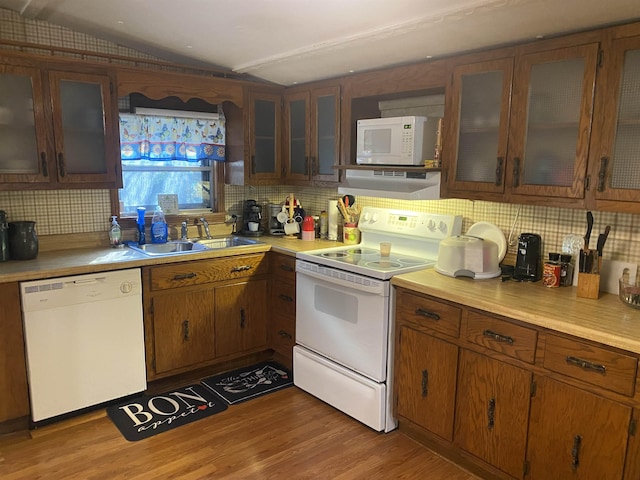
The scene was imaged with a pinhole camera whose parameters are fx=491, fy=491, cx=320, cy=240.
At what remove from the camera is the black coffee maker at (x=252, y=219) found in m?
3.92

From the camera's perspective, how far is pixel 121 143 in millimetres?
3385

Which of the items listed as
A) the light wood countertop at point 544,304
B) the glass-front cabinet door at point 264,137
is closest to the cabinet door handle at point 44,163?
the glass-front cabinet door at point 264,137

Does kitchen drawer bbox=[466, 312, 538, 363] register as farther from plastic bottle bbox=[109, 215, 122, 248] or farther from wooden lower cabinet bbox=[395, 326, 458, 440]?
plastic bottle bbox=[109, 215, 122, 248]

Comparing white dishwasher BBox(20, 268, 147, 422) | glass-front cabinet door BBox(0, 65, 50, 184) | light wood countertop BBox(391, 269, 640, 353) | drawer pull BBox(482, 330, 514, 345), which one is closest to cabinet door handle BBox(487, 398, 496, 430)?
drawer pull BBox(482, 330, 514, 345)

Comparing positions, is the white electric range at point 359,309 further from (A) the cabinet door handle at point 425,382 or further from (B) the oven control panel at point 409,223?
(A) the cabinet door handle at point 425,382

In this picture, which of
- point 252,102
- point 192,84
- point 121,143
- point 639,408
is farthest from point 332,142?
point 639,408

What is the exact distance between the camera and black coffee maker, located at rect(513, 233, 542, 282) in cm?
253

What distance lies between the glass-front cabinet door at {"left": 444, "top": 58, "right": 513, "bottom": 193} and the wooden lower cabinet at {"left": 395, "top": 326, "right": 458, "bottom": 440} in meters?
0.84

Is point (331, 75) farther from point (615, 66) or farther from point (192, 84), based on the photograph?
point (615, 66)

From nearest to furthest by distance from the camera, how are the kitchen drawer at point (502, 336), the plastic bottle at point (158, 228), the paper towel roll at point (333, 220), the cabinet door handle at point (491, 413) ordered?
1. the kitchen drawer at point (502, 336)
2. the cabinet door handle at point (491, 413)
3. the plastic bottle at point (158, 228)
4. the paper towel roll at point (333, 220)

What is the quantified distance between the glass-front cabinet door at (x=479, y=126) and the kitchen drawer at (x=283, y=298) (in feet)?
4.25

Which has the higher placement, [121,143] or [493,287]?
[121,143]

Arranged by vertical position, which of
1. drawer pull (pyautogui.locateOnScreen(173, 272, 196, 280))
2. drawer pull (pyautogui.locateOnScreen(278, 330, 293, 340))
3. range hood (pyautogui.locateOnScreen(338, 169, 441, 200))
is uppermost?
range hood (pyautogui.locateOnScreen(338, 169, 441, 200))

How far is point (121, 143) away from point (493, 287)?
102 inches
